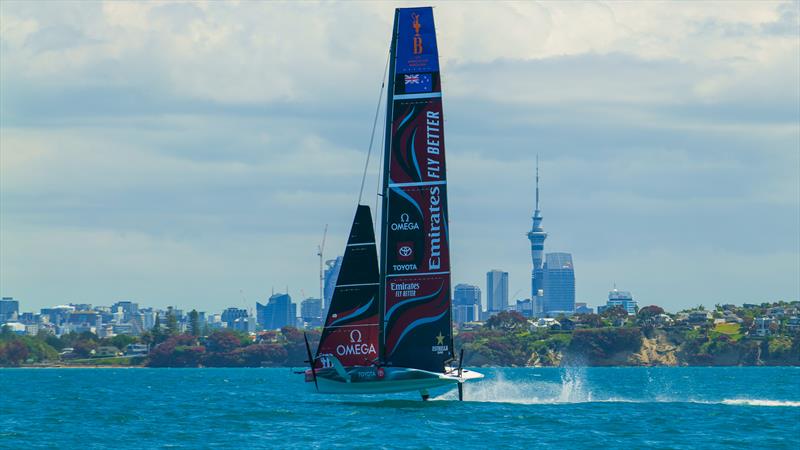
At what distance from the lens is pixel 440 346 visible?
224ft

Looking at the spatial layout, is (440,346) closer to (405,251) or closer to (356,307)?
(356,307)

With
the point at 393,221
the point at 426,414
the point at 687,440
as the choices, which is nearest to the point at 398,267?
the point at 393,221

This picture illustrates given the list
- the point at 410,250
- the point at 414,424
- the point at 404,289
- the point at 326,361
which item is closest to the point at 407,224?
the point at 410,250

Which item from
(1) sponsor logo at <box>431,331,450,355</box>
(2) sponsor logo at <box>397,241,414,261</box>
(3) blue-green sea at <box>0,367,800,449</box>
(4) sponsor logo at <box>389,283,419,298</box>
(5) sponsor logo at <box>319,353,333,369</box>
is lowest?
(3) blue-green sea at <box>0,367,800,449</box>

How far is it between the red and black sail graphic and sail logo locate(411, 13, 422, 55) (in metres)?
8.11

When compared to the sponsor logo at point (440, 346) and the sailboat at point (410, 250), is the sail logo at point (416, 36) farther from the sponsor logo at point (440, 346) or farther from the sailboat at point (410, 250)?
the sponsor logo at point (440, 346)

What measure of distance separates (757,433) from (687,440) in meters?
5.02

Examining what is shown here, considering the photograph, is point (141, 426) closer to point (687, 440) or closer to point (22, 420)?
point (22, 420)

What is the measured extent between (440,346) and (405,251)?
15.7ft

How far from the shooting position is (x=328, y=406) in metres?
73.5

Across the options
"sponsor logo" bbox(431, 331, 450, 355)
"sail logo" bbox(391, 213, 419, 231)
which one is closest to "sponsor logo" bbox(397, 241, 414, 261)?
"sail logo" bbox(391, 213, 419, 231)

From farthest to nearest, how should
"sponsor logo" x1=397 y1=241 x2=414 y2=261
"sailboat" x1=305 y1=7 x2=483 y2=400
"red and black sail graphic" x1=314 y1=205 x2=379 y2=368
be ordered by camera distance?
"red and black sail graphic" x1=314 y1=205 x2=379 y2=368 → "sponsor logo" x1=397 y1=241 x2=414 y2=261 → "sailboat" x1=305 y1=7 x2=483 y2=400

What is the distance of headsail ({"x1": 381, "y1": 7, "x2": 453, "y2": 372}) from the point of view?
67.4 m

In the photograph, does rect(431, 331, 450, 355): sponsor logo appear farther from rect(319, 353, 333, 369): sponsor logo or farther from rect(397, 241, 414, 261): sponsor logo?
rect(319, 353, 333, 369): sponsor logo
